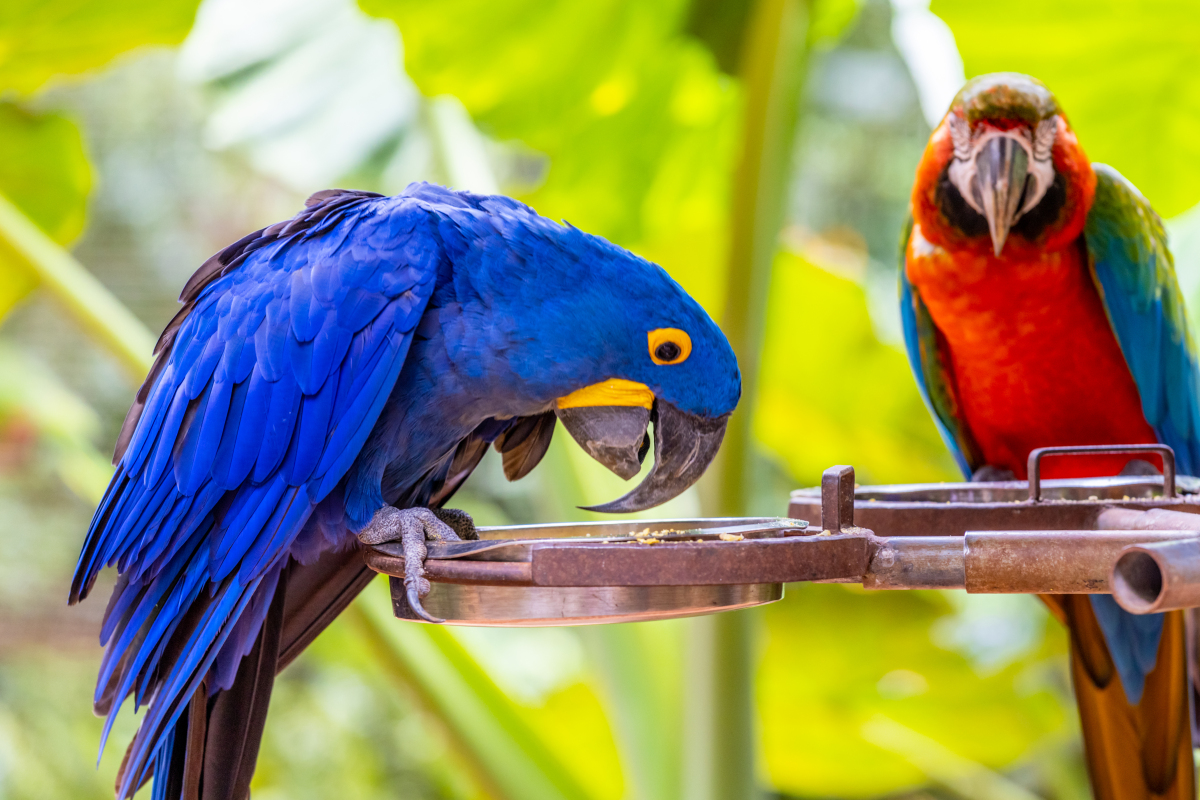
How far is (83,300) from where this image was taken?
1695 millimetres

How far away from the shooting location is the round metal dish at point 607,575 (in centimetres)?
65

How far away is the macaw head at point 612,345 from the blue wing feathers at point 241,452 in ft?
0.28

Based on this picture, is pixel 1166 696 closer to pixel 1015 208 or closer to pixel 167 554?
pixel 1015 208

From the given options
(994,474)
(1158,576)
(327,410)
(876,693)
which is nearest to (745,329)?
(994,474)

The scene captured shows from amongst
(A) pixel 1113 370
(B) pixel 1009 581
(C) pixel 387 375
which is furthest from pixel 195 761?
(A) pixel 1113 370

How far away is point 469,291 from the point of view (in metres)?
1.03

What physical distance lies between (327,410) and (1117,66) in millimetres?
1257

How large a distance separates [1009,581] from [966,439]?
917mm

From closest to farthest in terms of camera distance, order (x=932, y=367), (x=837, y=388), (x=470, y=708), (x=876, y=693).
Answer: (x=932, y=367), (x=470, y=708), (x=837, y=388), (x=876, y=693)

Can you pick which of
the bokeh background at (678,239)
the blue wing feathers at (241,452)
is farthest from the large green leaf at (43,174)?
the blue wing feathers at (241,452)

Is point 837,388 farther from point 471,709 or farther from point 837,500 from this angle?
point 837,500

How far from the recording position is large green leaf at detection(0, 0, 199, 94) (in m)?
1.70

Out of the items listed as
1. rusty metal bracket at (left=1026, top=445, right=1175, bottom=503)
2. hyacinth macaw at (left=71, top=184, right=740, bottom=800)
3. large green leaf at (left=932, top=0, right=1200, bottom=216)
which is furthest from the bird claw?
large green leaf at (left=932, top=0, right=1200, bottom=216)

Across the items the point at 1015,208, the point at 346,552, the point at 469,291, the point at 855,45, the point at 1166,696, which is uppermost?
the point at 855,45
